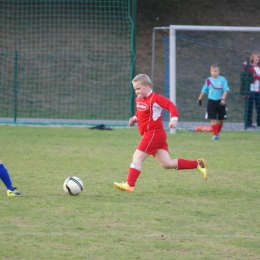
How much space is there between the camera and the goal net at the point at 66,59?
59.7 feet

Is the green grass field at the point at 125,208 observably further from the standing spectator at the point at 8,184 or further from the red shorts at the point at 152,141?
the red shorts at the point at 152,141

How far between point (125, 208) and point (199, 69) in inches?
534

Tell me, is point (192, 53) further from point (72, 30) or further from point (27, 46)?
point (27, 46)

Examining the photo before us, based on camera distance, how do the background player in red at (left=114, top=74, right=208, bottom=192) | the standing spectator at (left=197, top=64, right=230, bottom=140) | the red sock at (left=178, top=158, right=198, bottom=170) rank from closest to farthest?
the background player in red at (left=114, top=74, right=208, bottom=192) < the red sock at (left=178, top=158, right=198, bottom=170) < the standing spectator at (left=197, top=64, right=230, bottom=140)

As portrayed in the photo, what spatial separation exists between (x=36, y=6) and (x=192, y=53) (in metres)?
5.65

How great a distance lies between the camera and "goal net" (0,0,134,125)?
18.2 meters

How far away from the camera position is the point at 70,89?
19.1 meters

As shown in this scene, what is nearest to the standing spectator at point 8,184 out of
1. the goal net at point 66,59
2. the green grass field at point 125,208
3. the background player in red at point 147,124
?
the green grass field at point 125,208

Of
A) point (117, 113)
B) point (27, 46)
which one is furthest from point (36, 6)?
point (117, 113)

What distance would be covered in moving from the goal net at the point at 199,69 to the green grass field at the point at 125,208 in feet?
16.8

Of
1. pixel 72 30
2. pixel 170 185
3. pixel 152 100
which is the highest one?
pixel 72 30

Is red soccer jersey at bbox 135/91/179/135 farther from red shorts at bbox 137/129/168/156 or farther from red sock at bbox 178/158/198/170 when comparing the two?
red sock at bbox 178/158/198/170

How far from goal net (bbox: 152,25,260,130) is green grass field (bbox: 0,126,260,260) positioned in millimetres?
5129

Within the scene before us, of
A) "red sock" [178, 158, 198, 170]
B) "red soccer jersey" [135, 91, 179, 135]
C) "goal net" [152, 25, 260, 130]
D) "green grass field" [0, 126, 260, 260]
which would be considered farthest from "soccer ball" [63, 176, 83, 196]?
"goal net" [152, 25, 260, 130]
